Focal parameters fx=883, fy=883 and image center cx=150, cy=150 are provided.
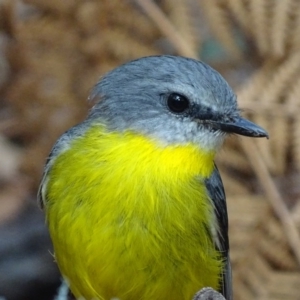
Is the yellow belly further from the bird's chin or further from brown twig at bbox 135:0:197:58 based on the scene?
brown twig at bbox 135:0:197:58

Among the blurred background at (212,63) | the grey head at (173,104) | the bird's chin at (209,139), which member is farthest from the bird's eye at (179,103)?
the blurred background at (212,63)

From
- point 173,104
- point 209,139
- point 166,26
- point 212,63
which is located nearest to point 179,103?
point 173,104

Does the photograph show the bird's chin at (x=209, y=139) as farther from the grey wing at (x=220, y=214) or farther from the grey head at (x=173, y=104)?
the grey wing at (x=220, y=214)

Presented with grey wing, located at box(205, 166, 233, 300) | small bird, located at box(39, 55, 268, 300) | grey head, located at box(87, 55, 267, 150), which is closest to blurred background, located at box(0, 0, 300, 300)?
grey wing, located at box(205, 166, 233, 300)

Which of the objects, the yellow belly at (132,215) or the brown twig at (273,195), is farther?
the brown twig at (273,195)

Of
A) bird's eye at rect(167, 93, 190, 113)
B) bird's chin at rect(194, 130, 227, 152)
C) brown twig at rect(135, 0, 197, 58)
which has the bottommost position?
bird's chin at rect(194, 130, 227, 152)

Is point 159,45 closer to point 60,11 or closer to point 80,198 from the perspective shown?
point 60,11
